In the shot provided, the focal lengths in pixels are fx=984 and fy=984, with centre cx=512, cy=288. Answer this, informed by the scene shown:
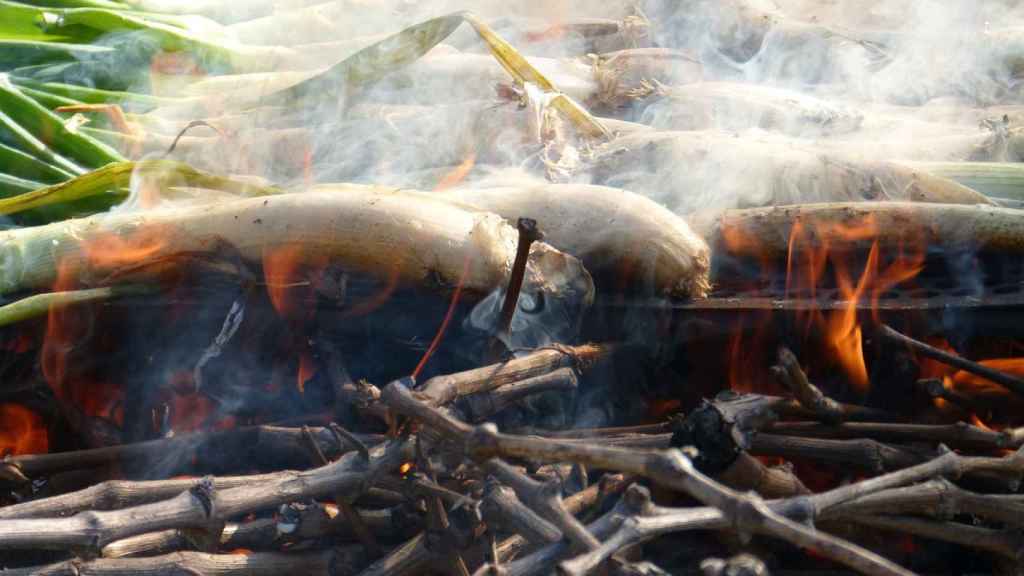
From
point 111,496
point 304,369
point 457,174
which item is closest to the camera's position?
point 111,496

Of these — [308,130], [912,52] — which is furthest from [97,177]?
[912,52]

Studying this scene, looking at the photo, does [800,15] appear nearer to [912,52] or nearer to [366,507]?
[912,52]

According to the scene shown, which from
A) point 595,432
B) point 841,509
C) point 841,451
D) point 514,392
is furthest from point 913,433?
point 514,392

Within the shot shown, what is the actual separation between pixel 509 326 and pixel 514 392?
7.8 inches

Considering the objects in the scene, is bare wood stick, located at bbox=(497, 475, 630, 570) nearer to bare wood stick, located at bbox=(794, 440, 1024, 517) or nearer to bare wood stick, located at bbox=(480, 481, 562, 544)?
bare wood stick, located at bbox=(480, 481, 562, 544)

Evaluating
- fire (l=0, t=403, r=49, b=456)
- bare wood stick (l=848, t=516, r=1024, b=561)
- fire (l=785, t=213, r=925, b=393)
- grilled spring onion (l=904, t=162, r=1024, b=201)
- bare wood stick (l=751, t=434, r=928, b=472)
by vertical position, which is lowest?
fire (l=0, t=403, r=49, b=456)

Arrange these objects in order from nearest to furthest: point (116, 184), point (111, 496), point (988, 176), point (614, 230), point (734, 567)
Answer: point (734, 567) < point (111, 496) < point (614, 230) < point (988, 176) < point (116, 184)

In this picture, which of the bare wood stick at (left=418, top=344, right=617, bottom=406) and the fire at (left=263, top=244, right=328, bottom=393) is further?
the fire at (left=263, top=244, right=328, bottom=393)

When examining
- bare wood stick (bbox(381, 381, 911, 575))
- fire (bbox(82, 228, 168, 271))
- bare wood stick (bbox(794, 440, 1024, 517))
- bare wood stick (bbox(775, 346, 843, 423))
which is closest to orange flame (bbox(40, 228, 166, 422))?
fire (bbox(82, 228, 168, 271))

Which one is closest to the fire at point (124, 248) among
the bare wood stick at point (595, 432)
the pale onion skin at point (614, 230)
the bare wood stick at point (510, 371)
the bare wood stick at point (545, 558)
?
the pale onion skin at point (614, 230)

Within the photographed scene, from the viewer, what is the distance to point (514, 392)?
2.16 m

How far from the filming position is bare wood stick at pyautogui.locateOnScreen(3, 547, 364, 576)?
1744 millimetres

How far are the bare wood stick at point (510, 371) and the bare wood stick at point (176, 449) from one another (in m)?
0.42

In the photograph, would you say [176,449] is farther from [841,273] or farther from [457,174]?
[841,273]
